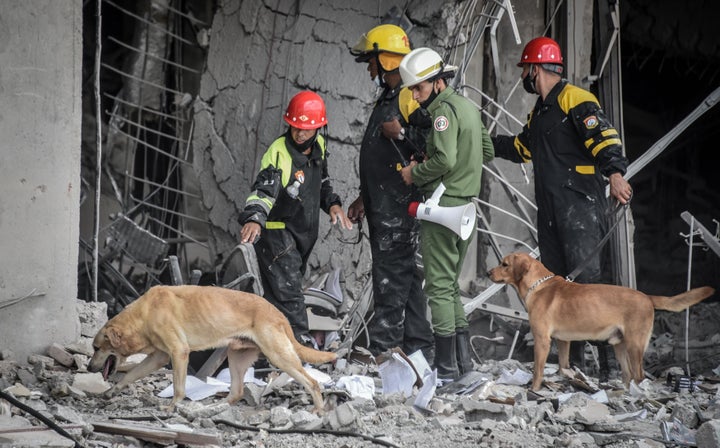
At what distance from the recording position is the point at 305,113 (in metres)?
7.39

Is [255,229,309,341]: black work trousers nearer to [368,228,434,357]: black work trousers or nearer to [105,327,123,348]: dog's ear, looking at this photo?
[368,228,434,357]: black work trousers

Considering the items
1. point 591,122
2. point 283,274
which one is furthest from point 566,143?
point 283,274

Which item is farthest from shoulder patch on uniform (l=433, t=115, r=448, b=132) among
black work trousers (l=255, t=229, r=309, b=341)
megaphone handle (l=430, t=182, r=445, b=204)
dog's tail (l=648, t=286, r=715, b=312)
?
dog's tail (l=648, t=286, r=715, b=312)

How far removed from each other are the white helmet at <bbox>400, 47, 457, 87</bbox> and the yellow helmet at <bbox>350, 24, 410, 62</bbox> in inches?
22.8

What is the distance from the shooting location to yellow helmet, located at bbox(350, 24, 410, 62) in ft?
24.6

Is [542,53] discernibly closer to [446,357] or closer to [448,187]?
[448,187]

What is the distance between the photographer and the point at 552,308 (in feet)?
23.2

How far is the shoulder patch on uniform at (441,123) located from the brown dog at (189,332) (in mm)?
1596

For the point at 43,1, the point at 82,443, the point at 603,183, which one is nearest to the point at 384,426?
the point at 82,443

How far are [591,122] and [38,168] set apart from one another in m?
3.67

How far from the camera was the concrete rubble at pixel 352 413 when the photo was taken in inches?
205

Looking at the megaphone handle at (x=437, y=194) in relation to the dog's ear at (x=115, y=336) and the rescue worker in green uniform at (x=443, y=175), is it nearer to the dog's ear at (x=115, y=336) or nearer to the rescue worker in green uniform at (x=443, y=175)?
the rescue worker in green uniform at (x=443, y=175)

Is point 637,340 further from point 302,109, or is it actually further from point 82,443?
point 82,443

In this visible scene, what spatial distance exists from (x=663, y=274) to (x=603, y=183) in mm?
4307
